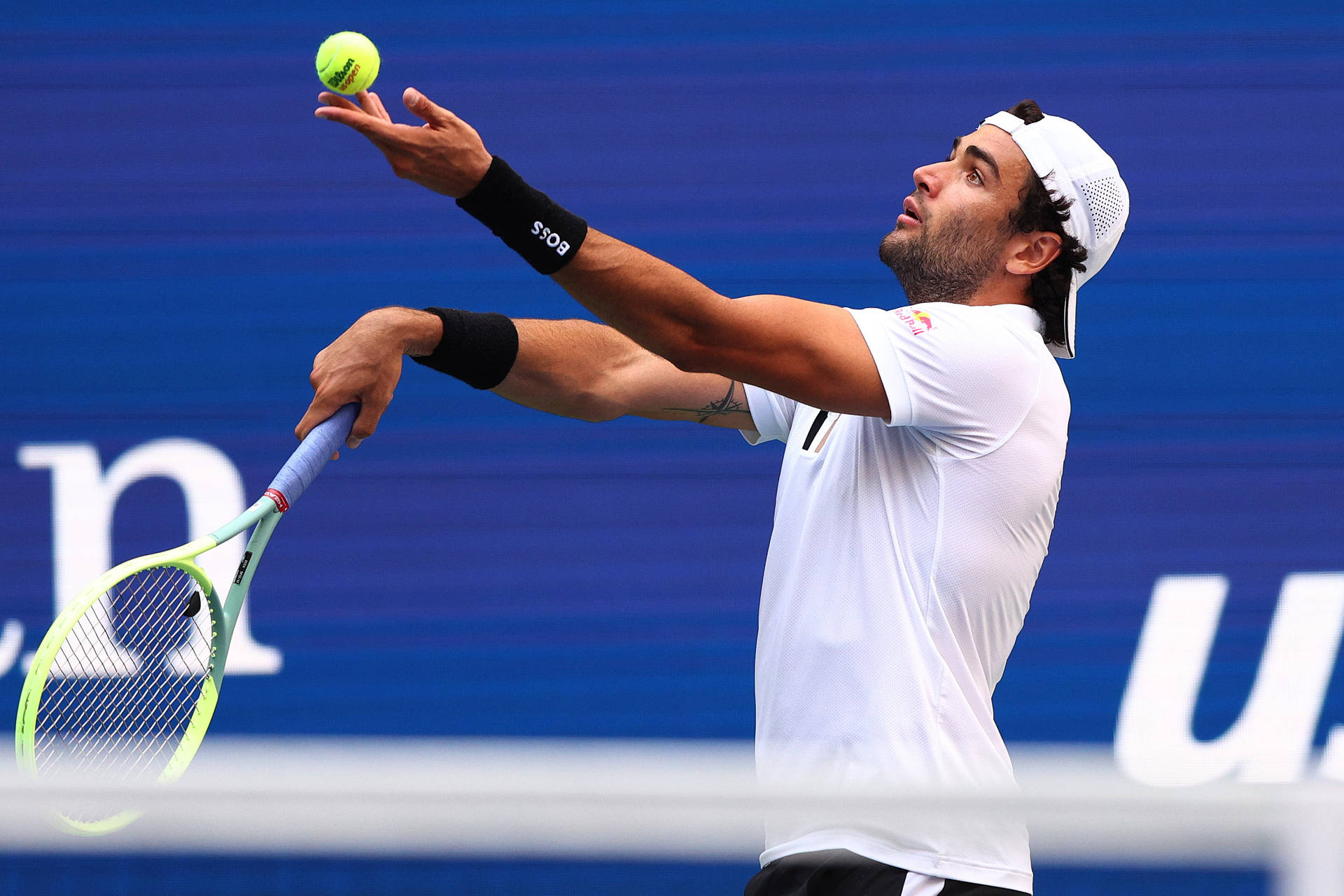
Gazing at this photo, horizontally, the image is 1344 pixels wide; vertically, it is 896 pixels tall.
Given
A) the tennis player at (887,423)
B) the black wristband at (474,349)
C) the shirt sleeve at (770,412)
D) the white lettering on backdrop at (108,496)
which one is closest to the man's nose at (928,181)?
the tennis player at (887,423)

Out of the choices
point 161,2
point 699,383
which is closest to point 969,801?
point 699,383

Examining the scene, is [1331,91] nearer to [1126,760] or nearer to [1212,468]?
[1212,468]

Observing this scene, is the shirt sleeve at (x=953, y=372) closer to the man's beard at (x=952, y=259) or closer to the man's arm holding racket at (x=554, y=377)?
the man's beard at (x=952, y=259)

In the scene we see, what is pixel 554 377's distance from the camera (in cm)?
271

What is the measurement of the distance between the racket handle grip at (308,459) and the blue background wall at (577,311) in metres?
1.65

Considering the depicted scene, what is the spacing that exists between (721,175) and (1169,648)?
1.79 m

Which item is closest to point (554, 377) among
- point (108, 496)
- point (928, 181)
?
point (928, 181)

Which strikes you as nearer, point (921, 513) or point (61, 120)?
point (921, 513)

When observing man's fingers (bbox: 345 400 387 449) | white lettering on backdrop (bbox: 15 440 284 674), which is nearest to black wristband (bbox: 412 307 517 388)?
man's fingers (bbox: 345 400 387 449)

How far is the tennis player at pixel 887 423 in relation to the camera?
2.11 meters

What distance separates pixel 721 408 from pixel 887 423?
2.05 ft

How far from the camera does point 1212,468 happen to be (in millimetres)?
4094

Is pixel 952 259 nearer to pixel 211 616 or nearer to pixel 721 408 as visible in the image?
pixel 721 408

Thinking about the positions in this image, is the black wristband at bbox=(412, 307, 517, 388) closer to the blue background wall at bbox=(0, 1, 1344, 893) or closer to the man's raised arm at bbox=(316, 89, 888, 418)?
the man's raised arm at bbox=(316, 89, 888, 418)
